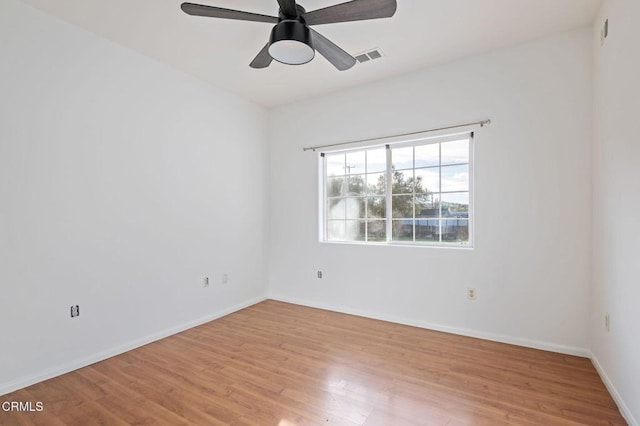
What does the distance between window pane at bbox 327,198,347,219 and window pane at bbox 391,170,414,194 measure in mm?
719

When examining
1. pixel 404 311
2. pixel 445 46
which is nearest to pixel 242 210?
pixel 404 311

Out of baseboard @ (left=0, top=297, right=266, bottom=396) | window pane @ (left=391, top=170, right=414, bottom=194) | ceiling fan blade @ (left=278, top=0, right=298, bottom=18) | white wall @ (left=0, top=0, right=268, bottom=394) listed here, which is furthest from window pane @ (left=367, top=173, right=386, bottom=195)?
baseboard @ (left=0, top=297, right=266, bottom=396)

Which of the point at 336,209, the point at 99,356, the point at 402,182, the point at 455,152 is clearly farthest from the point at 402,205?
the point at 99,356

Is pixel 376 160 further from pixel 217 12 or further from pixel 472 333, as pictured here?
pixel 217 12

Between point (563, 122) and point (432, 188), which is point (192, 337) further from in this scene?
point (563, 122)

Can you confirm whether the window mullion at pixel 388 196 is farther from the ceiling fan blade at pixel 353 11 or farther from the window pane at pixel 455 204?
the ceiling fan blade at pixel 353 11

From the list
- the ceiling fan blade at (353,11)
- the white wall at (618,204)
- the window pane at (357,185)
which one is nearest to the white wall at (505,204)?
the white wall at (618,204)

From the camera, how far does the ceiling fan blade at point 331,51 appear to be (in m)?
2.10

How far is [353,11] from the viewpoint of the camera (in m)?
1.86

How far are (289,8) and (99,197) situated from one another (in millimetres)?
2198

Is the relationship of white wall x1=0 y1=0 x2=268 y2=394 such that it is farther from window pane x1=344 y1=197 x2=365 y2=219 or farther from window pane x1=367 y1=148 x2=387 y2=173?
window pane x1=367 y1=148 x2=387 y2=173

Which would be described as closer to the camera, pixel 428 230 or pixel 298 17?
pixel 298 17

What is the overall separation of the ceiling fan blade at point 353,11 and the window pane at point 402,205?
204cm

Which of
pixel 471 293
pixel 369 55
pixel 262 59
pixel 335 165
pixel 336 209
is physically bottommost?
pixel 471 293
